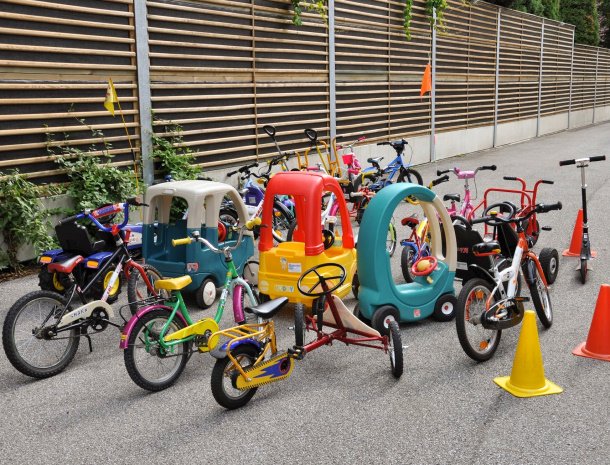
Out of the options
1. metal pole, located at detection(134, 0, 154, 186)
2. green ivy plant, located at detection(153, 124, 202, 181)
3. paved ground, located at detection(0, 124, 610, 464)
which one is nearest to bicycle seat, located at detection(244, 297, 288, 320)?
paved ground, located at detection(0, 124, 610, 464)

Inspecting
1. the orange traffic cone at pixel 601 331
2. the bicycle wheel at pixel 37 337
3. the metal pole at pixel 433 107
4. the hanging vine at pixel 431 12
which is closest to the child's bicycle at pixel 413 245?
the orange traffic cone at pixel 601 331

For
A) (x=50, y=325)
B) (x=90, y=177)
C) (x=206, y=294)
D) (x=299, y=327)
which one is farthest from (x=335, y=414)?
(x=90, y=177)

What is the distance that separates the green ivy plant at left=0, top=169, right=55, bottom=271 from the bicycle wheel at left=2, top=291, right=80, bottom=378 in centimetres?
257

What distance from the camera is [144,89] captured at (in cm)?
866

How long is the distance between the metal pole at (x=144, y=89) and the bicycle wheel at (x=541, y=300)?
5.46 meters

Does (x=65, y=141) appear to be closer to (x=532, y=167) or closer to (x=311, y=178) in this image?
(x=311, y=178)

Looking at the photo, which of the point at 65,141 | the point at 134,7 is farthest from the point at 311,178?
the point at 134,7

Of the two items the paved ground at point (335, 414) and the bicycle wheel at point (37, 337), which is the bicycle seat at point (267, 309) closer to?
the paved ground at point (335, 414)

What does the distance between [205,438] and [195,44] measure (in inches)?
280

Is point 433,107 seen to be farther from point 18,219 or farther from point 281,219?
point 18,219

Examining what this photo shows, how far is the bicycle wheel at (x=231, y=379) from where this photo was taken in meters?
3.86

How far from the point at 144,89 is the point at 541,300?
229 inches

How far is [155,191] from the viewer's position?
5.94 m

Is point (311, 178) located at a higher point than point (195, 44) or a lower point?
lower
